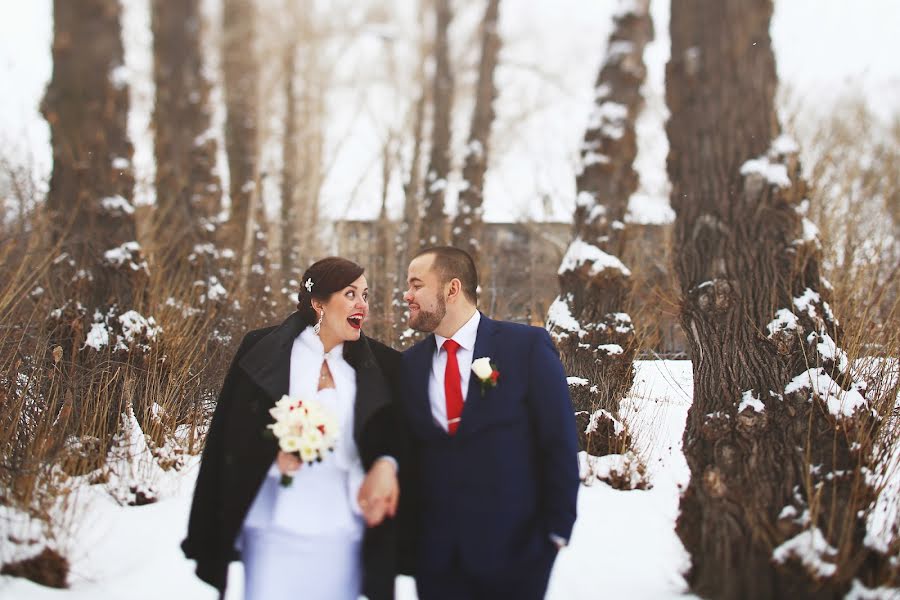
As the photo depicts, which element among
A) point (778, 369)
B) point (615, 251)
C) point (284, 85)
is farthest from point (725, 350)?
point (284, 85)

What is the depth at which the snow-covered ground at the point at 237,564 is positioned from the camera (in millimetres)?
4086

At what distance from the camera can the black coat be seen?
269 cm

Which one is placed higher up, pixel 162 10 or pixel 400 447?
pixel 162 10

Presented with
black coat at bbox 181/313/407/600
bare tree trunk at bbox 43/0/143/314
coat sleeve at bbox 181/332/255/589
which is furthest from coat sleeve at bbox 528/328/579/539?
bare tree trunk at bbox 43/0/143/314

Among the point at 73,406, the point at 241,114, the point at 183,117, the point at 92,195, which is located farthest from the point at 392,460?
the point at 241,114

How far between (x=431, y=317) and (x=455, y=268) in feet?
0.76

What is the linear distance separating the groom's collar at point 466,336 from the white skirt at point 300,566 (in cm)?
80

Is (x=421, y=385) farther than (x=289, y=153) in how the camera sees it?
No

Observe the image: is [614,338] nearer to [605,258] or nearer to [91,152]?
[605,258]

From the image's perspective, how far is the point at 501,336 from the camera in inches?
114

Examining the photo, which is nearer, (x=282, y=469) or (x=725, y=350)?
(x=282, y=469)

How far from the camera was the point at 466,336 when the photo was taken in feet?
9.62

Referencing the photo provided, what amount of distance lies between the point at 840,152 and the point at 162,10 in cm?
1304

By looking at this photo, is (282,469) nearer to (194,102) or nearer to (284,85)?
(194,102)
